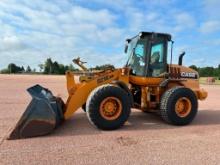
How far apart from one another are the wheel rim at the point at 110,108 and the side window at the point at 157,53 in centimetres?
180

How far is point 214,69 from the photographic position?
3014 inches

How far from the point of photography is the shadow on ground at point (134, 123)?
6.91 meters

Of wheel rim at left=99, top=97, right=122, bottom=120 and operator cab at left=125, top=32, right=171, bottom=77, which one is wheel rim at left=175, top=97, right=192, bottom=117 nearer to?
operator cab at left=125, top=32, right=171, bottom=77

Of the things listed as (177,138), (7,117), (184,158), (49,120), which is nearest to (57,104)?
(49,120)

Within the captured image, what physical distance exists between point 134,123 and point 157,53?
2.12m

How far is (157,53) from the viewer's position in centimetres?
839

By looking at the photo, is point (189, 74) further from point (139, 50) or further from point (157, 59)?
point (139, 50)

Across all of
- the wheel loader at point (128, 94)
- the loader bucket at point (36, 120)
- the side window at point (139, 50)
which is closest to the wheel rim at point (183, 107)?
the wheel loader at point (128, 94)

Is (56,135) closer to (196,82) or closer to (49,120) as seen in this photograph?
(49,120)

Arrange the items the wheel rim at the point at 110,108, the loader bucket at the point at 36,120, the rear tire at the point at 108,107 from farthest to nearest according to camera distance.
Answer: the wheel rim at the point at 110,108, the rear tire at the point at 108,107, the loader bucket at the point at 36,120

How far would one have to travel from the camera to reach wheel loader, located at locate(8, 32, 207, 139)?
6477 mm

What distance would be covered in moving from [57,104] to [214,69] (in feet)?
247

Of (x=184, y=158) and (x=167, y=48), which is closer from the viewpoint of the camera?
(x=184, y=158)

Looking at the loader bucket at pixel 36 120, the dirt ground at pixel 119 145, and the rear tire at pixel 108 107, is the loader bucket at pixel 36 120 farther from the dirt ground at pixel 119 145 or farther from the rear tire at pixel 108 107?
the rear tire at pixel 108 107
